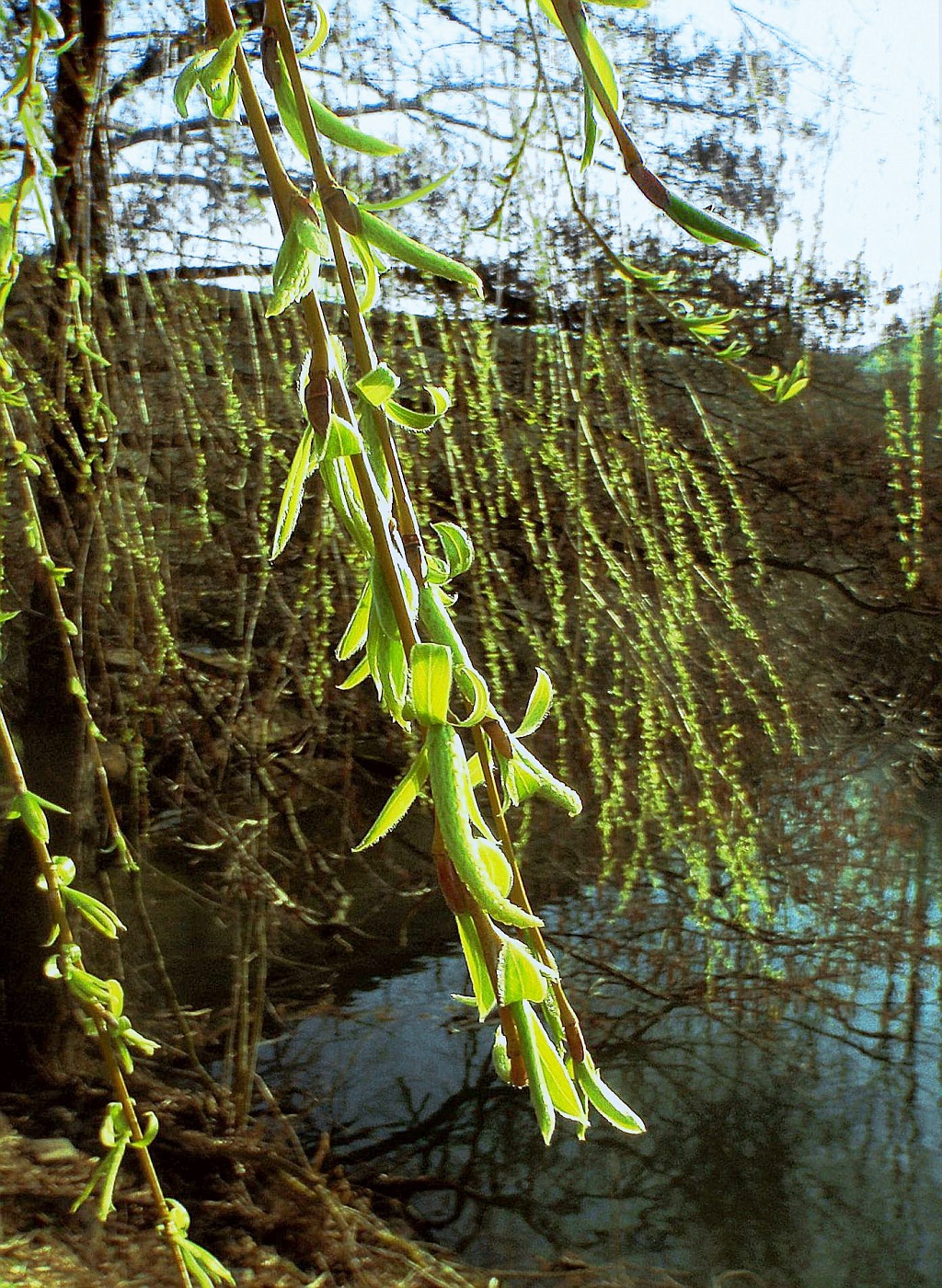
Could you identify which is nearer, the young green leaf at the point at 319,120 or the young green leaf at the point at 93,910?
the young green leaf at the point at 319,120

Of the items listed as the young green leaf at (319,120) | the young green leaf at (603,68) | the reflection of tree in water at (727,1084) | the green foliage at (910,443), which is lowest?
the reflection of tree in water at (727,1084)

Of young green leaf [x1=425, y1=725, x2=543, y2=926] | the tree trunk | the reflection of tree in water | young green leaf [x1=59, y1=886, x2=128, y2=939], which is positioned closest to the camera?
young green leaf [x1=425, y1=725, x2=543, y2=926]

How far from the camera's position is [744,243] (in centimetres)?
11

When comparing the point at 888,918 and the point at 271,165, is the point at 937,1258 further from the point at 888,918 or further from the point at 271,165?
the point at 271,165

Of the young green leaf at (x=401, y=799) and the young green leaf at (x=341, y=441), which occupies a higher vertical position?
the young green leaf at (x=341, y=441)

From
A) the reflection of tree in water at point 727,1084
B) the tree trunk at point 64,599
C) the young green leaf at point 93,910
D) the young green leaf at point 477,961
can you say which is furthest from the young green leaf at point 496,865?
the reflection of tree in water at point 727,1084

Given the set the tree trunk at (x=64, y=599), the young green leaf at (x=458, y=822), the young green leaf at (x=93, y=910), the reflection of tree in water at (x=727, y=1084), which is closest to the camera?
the young green leaf at (x=458, y=822)

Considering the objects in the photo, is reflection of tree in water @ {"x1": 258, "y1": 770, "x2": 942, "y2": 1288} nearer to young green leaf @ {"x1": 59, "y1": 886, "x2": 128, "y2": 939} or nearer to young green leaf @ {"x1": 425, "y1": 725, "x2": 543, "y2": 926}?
young green leaf @ {"x1": 59, "y1": 886, "x2": 128, "y2": 939}

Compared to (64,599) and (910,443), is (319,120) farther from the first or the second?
(910,443)

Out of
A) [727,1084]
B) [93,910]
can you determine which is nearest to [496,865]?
[93,910]

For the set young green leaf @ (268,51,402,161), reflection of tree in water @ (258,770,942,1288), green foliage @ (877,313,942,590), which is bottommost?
reflection of tree in water @ (258,770,942,1288)

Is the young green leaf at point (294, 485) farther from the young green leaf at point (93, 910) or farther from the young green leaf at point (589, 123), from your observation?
the young green leaf at point (93, 910)

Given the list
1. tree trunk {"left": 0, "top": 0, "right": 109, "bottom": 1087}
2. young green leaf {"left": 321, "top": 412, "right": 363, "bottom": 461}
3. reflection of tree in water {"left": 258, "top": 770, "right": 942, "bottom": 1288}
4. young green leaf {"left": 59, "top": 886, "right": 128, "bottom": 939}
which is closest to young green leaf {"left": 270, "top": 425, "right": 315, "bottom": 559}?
young green leaf {"left": 321, "top": 412, "right": 363, "bottom": 461}

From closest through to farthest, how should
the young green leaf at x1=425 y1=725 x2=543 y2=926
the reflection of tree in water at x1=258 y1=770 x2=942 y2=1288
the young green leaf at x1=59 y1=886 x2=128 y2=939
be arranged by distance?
the young green leaf at x1=425 y1=725 x2=543 y2=926, the young green leaf at x1=59 y1=886 x2=128 y2=939, the reflection of tree in water at x1=258 y1=770 x2=942 y2=1288
